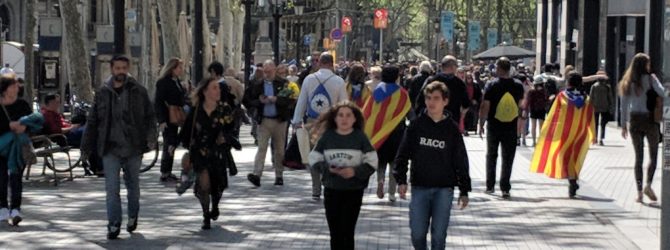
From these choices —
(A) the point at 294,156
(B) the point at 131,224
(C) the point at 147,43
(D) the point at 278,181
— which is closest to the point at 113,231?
(B) the point at 131,224

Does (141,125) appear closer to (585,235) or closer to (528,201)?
(585,235)

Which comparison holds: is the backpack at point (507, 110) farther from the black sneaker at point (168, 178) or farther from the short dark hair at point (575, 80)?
the black sneaker at point (168, 178)

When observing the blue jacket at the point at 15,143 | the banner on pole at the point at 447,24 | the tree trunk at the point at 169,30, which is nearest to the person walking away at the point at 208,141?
the blue jacket at the point at 15,143

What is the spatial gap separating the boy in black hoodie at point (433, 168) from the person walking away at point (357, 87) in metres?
7.49

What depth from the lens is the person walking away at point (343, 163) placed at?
10922 mm

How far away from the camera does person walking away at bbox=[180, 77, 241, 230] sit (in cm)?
1462

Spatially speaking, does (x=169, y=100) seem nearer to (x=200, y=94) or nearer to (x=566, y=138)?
(x=566, y=138)

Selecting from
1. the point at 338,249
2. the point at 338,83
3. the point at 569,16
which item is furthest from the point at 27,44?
the point at 338,249

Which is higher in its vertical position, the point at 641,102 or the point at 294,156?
the point at 641,102

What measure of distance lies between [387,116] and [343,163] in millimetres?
6289

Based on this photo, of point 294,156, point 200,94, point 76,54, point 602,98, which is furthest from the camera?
point 76,54

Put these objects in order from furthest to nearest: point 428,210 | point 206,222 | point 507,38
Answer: point 507,38 < point 206,222 < point 428,210

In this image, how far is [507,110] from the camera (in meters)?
18.1

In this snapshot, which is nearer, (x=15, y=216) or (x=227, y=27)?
(x=15, y=216)
